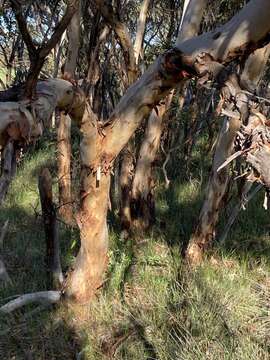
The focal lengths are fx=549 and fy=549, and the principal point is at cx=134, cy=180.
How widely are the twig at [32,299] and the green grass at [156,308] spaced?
0.23ft

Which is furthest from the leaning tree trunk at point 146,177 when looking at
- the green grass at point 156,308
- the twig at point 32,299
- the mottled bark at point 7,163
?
the mottled bark at point 7,163

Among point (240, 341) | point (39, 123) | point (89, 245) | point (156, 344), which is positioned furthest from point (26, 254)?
point (39, 123)

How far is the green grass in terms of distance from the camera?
351 centimetres

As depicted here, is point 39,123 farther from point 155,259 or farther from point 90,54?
point 90,54

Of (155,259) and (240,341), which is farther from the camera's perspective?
(155,259)

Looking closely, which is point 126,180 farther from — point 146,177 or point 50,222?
point 50,222

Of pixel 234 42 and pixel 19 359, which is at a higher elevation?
pixel 234 42

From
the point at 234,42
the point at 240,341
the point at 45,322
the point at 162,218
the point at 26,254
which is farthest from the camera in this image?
the point at 162,218

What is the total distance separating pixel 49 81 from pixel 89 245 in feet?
4.46

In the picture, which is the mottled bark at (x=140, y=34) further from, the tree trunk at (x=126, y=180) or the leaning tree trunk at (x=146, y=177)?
the tree trunk at (x=126, y=180)

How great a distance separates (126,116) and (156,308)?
144cm

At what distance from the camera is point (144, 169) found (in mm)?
5426

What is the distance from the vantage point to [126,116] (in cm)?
341

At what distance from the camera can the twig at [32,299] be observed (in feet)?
13.3
